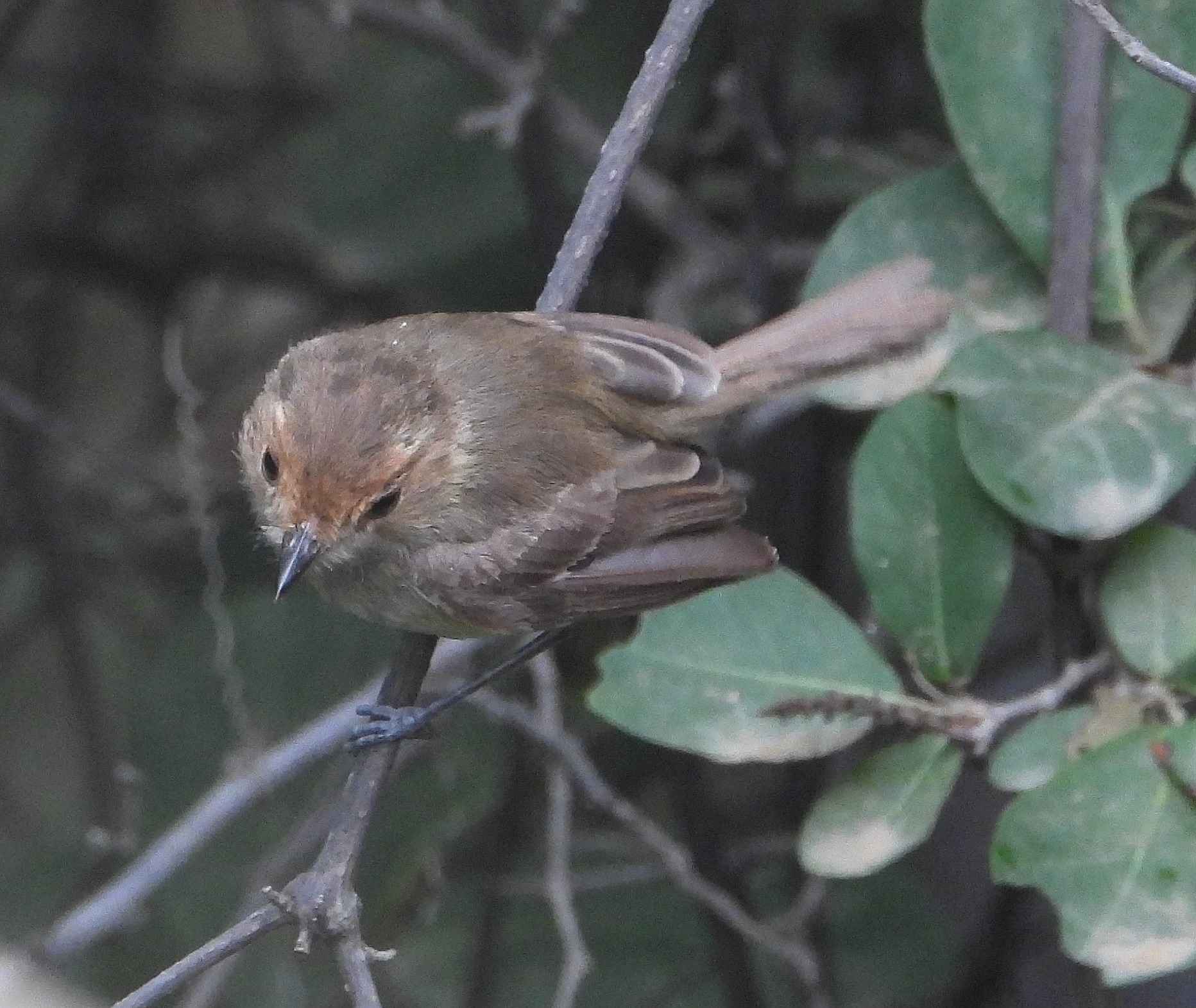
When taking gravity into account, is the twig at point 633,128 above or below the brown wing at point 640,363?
above

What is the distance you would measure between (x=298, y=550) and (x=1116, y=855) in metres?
1.31

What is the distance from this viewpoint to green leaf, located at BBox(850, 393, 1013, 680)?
8.48 ft

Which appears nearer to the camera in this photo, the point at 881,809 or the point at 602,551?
the point at 881,809

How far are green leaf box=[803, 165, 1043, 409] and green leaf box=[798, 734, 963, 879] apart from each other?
0.65m

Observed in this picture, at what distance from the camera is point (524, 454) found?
2.96 metres

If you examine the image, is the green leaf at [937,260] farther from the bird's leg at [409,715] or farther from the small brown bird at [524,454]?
the bird's leg at [409,715]

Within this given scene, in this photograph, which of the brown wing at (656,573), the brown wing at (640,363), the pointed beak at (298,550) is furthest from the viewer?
the brown wing at (640,363)

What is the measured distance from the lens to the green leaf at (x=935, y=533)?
2.58m

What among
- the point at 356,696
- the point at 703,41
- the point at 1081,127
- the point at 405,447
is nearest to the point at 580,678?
the point at 356,696

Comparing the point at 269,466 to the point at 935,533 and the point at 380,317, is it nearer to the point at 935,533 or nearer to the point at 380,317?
the point at 935,533

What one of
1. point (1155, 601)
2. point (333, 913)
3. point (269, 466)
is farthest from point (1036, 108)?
point (333, 913)

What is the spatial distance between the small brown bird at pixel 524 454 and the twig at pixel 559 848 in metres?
0.23

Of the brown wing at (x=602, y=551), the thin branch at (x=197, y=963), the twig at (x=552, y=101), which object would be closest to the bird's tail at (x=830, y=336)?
the brown wing at (x=602, y=551)

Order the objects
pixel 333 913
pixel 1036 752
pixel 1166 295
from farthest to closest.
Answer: pixel 1166 295
pixel 1036 752
pixel 333 913
